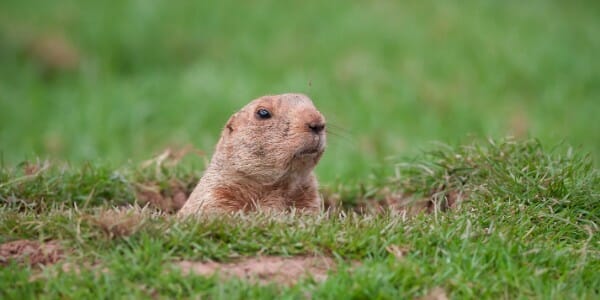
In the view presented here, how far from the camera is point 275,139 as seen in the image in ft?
17.4

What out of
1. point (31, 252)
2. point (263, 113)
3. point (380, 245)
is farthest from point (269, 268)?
point (263, 113)

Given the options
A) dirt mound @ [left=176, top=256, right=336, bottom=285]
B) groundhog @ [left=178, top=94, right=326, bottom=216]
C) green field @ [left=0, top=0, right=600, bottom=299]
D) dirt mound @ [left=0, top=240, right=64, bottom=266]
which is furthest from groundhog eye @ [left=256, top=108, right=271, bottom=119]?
dirt mound @ [left=0, top=240, right=64, bottom=266]

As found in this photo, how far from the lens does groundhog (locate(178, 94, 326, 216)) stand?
518 cm

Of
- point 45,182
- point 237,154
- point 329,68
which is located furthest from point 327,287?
point 329,68

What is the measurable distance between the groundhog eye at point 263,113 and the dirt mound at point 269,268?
132 centimetres

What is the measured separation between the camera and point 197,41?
13008 millimetres

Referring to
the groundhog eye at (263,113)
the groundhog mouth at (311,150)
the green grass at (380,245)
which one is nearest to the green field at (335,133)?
the green grass at (380,245)

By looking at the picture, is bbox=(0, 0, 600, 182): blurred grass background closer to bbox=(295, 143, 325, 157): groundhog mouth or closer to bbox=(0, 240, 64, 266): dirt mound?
bbox=(295, 143, 325, 157): groundhog mouth

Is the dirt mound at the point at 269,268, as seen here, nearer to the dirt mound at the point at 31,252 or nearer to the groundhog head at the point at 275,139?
the dirt mound at the point at 31,252

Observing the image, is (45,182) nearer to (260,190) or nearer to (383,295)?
(260,190)

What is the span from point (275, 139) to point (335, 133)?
3.11 metres

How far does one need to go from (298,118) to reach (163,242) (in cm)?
126

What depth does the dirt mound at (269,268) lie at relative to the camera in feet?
13.6

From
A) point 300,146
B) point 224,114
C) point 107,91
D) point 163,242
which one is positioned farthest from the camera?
point 107,91
